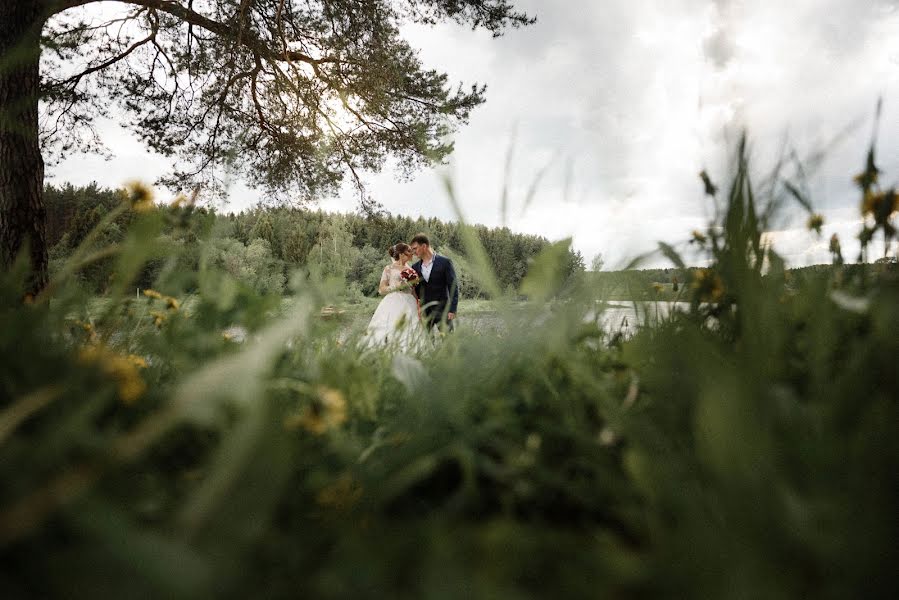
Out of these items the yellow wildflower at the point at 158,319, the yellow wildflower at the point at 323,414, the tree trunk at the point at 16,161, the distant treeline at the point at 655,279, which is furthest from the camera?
the tree trunk at the point at 16,161

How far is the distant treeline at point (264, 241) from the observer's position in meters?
0.69

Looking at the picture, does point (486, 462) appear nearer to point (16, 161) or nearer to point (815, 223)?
point (815, 223)

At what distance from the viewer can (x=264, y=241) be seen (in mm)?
2043

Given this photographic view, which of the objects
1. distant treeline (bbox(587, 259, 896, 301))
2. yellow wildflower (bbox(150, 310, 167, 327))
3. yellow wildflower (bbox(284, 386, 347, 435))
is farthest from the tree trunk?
distant treeline (bbox(587, 259, 896, 301))

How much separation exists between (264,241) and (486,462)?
1887 mm

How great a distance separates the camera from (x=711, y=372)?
321 millimetres

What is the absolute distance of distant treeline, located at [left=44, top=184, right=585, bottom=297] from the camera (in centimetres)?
69

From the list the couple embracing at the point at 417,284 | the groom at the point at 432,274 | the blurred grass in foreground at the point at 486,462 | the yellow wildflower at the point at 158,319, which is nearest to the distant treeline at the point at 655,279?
the blurred grass in foreground at the point at 486,462

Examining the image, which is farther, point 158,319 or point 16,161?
point 16,161

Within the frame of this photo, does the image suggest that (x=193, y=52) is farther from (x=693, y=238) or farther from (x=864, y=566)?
(x=864, y=566)

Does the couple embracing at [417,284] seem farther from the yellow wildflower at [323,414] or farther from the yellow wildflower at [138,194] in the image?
the yellow wildflower at [323,414]

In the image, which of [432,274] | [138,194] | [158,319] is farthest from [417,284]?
[138,194]

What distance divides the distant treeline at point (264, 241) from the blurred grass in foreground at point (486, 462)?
4.4 inches

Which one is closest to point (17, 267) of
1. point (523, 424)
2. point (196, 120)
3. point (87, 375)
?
point (87, 375)
